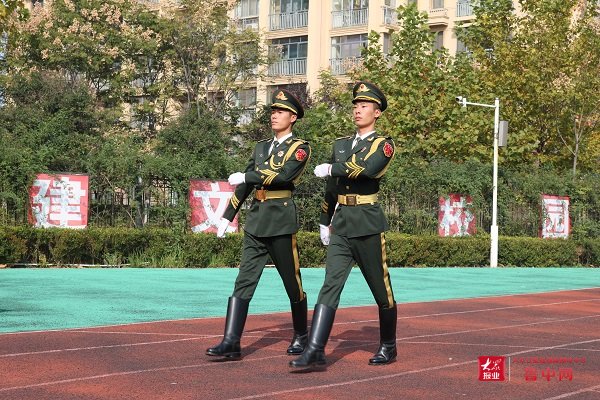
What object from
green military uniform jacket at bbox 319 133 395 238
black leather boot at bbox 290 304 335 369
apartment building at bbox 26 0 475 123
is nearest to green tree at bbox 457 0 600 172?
apartment building at bbox 26 0 475 123

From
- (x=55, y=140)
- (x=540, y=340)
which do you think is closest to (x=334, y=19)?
(x=55, y=140)

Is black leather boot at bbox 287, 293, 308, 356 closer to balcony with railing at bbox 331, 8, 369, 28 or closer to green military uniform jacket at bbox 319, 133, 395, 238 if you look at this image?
green military uniform jacket at bbox 319, 133, 395, 238

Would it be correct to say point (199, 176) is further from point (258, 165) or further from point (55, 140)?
point (258, 165)

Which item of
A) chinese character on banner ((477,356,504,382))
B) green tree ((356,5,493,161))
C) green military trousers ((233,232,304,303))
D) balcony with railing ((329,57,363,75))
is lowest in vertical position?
chinese character on banner ((477,356,504,382))

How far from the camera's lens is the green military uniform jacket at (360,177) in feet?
25.8

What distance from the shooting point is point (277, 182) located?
815 cm

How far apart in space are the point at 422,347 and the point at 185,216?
13835mm

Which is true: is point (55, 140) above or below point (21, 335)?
above

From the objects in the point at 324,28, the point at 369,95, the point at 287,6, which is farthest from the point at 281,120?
the point at 287,6

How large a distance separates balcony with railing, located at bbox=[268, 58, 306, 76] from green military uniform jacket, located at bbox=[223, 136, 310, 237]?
144 feet

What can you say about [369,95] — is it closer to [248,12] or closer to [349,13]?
[349,13]

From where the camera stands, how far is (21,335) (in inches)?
373

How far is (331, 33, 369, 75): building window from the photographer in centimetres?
4975

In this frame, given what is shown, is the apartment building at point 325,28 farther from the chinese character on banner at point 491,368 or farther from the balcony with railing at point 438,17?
the chinese character on banner at point 491,368
